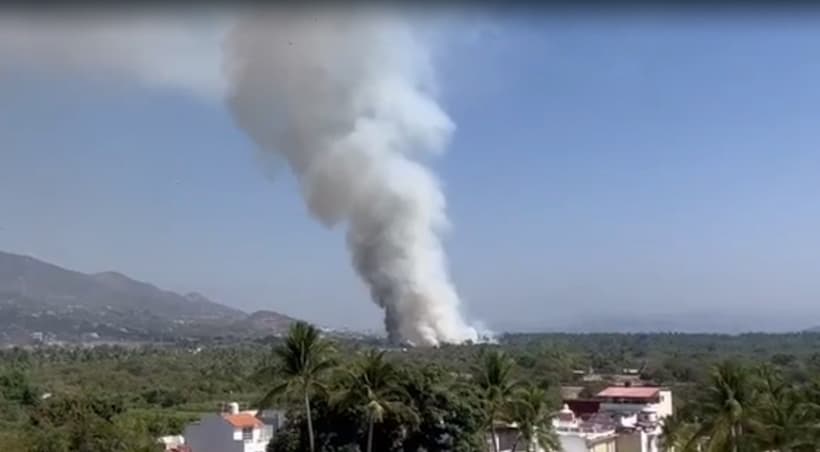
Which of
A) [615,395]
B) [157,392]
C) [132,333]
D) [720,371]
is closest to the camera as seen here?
[720,371]

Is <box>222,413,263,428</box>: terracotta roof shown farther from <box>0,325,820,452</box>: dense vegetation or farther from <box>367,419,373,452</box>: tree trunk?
<box>367,419,373,452</box>: tree trunk

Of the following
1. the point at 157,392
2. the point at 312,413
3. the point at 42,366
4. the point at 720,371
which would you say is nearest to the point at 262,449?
the point at 312,413

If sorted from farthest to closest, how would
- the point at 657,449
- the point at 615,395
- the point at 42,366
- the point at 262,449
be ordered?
1. the point at 42,366
2. the point at 615,395
3. the point at 657,449
4. the point at 262,449

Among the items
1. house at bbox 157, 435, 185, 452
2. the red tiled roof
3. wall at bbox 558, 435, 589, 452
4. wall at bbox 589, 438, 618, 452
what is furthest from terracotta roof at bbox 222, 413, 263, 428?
the red tiled roof

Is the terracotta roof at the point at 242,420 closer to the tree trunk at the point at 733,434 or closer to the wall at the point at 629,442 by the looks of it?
the wall at the point at 629,442

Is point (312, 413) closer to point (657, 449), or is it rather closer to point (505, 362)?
point (505, 362)

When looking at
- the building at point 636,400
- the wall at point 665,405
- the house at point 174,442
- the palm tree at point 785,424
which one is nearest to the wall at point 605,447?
the building at point 636,400

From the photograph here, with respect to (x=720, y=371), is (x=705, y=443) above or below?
below
